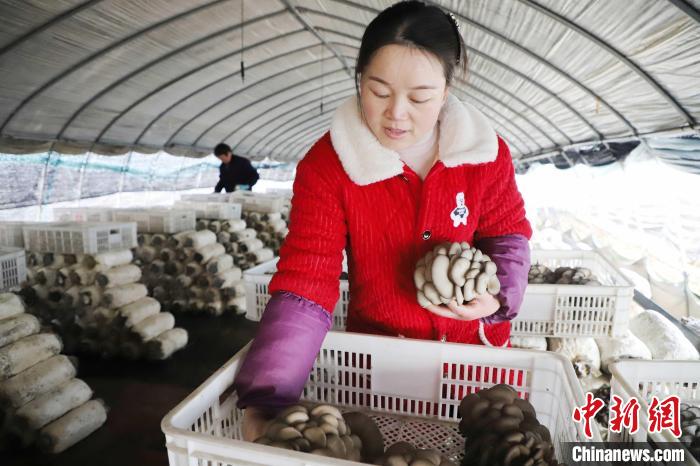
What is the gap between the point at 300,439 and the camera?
2.71 ft

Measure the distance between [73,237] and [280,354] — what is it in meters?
3.69

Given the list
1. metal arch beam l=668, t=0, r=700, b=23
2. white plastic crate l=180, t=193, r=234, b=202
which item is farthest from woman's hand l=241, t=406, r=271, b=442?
white plastic crate l=180, t=193, r=234, b=202

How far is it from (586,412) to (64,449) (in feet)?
10.2

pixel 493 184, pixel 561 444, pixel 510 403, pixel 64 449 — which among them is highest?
pixel 493 184

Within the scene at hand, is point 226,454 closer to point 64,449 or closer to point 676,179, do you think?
point 64,449

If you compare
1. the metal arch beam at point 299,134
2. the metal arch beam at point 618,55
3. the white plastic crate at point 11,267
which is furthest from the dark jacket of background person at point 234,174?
the metal arch beam at point 299,134

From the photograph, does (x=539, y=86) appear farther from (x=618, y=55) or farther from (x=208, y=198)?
(x=208, y=198)

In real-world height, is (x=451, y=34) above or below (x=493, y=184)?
above

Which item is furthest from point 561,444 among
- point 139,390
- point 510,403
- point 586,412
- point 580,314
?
point 139,390

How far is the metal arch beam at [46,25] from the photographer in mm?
4848

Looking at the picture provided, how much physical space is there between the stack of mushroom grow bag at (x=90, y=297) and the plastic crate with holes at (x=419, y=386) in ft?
10.4

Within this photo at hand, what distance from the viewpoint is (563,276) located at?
3.19 m

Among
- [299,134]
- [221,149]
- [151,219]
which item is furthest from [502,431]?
[299,134]

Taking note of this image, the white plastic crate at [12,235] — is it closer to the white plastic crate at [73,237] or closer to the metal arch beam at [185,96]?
the white plastic crate at [73,237]
